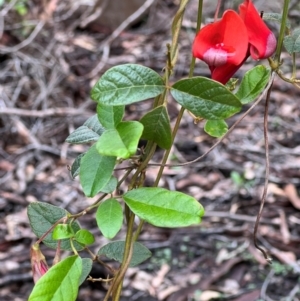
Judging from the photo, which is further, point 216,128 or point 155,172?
point 155,172

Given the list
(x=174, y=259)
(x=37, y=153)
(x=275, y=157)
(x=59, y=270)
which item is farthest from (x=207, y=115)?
(x=37, y=153)

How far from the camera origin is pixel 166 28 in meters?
3.45

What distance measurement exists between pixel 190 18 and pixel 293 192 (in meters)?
1.71

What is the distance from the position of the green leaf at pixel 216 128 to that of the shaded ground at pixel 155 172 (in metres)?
1.03

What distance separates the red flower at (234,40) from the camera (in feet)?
1.73

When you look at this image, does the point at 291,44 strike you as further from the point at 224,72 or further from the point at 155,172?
the point at 155,172

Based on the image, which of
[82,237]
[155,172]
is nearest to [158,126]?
[82,237]

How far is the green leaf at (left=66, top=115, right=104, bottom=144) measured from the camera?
2.08 ft

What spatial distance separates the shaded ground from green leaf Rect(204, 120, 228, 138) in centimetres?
103

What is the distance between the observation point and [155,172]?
2125 mm

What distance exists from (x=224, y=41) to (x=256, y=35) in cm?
3

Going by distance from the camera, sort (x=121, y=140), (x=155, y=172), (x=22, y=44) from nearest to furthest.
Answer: (x=121, y=140) < (x=155, y=172) < (x=22, y=44)

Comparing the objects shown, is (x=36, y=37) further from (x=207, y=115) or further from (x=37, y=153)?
(x=207, y=115)

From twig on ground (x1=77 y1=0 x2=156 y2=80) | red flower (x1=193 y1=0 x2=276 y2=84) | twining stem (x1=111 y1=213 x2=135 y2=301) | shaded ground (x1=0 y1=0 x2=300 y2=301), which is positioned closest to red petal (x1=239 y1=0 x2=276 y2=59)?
red flower (x1=193 y1=0 x2=276 y2=84)
